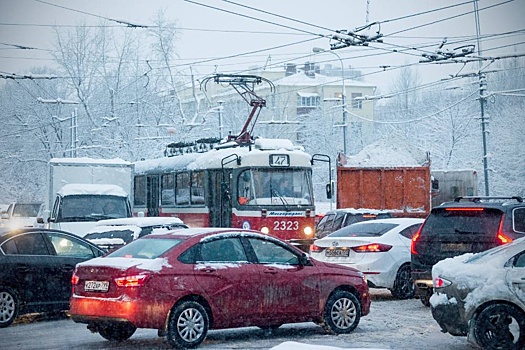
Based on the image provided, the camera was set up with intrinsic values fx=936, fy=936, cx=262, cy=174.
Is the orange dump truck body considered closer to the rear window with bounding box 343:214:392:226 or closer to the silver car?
the rear window with bounding box 343:214:392:226

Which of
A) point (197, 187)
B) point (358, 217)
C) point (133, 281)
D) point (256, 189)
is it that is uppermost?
point (197, 187)

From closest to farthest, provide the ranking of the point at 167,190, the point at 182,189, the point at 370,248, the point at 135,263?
the point at 135,263, the point at 370,248, the point at 182,189, the point at 167,190

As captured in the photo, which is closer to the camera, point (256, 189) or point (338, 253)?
point (338, 253)

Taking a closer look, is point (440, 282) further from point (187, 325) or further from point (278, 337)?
point (187, 325)

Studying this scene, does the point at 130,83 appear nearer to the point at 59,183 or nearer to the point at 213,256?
the point at 59,183

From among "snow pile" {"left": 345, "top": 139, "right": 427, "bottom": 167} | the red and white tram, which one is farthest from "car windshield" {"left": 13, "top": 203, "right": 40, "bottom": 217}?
the red and white tram

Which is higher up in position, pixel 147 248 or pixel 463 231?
pixel 463 231

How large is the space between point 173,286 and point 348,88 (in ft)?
345

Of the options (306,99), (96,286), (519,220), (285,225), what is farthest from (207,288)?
(306,99)

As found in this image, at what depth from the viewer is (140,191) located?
30781mm

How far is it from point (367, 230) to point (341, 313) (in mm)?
4796

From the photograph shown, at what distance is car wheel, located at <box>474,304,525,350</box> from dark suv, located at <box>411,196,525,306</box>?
334 cm

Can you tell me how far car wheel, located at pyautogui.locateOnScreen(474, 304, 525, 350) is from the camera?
414 inches

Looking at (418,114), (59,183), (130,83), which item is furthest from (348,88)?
(59,183)
